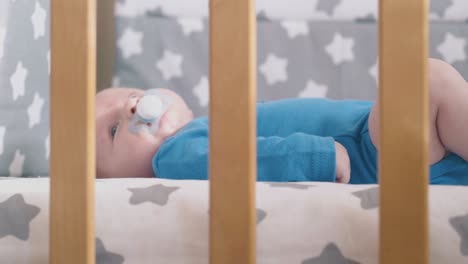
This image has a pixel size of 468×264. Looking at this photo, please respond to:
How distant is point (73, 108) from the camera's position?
1.90 feet

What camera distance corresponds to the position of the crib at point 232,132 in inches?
21.3

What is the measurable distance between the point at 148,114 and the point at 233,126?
59 cm

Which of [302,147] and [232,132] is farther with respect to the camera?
[302,147]

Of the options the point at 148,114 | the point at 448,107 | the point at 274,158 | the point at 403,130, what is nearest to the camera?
the point at 403,130

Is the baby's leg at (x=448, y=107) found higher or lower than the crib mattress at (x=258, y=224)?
higher

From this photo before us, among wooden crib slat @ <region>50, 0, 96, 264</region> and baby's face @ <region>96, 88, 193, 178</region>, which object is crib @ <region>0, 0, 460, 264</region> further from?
baby's face @ <region>96, 88, 193, 178</region>

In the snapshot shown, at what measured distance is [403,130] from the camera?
21.3 inches

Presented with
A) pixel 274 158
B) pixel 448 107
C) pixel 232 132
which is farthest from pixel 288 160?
pixel 232 132

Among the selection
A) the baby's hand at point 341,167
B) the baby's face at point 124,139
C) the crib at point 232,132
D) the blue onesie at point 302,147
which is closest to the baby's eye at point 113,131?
the baby's face at point 124,139

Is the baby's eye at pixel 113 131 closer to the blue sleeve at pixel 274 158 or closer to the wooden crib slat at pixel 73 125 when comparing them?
the blue sleeve at pixel 274 158

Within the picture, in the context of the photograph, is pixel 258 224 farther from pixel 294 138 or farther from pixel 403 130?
pixel 294 138

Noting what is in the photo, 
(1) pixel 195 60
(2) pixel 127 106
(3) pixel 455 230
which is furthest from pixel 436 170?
(1) pixel 195 60

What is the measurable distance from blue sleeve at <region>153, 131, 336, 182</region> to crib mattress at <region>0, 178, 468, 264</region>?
19 cm

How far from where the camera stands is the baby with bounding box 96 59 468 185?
0.84 meters
